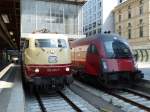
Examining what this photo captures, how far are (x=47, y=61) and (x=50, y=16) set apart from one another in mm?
23532

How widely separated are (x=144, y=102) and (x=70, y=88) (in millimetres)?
5298

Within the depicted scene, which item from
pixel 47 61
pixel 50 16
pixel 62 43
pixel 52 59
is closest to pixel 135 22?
pixel 50 16

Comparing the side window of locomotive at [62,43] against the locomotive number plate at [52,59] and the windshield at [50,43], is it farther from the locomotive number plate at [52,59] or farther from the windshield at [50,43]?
the locomotive number plate at [52,59]

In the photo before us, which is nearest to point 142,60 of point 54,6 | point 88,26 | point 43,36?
point 54,6

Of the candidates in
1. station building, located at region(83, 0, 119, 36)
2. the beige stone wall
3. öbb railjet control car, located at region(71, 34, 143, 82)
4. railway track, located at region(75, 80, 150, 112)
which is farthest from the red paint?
station building, located at region(83, 0, 119, 36)

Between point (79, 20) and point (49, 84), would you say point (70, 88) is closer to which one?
point (49, 84)

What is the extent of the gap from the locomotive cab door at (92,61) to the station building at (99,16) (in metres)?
64.7

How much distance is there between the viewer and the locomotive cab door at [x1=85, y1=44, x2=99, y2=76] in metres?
15.6

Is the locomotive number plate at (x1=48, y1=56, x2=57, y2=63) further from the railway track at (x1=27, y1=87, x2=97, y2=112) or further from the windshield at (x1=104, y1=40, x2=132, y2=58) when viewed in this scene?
the windshield at (x1=104, y1=40, x2=132, y2=58)

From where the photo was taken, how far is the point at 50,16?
36500mm

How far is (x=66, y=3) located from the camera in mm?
37312

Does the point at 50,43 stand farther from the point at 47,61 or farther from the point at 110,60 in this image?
the point at 110,60

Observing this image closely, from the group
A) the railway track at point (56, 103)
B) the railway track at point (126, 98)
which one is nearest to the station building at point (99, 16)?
the railway track at point (126, 98)

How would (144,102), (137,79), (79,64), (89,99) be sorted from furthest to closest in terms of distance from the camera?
(79,64) → (137,79) → (89,99) → (144,102)
